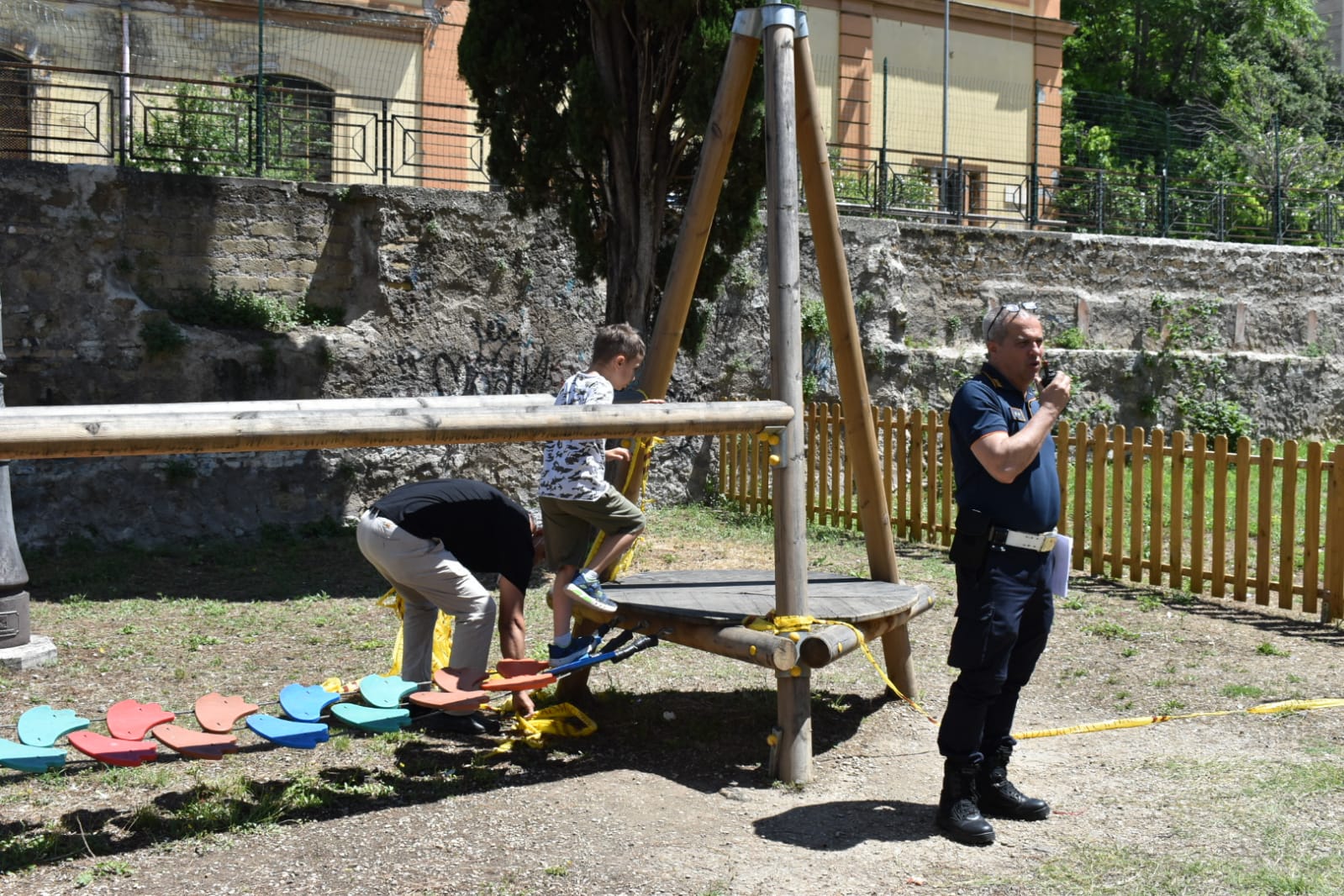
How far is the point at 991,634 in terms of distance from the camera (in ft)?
12.8

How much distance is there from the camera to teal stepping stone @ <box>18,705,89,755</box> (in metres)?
3.86

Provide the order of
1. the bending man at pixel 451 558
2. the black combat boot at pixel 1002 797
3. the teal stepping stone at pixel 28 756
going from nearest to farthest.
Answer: the teal stepping stone at pixel 28 756
the black combat boot at pixel 1002 797
the bending man at pixel 451 558

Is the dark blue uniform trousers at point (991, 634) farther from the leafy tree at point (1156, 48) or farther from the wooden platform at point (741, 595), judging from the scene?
the leafy tree at point (1156, 48)

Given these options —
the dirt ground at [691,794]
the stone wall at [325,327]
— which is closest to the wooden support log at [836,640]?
the dirt ground at [691,794]

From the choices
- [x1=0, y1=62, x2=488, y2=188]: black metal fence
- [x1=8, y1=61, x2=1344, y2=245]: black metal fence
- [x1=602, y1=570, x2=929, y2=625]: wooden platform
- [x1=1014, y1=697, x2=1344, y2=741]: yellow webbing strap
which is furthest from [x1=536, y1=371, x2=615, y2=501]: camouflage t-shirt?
[x1=0, y1=62, x2=488, y2=188]: black metal fence

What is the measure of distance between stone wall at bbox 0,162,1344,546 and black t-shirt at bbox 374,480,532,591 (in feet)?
17.2

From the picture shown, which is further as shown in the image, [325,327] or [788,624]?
[325,327]

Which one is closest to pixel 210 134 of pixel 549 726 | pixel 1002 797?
pixel 549 726

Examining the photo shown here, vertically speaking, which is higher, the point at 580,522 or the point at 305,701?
the point at 580,522

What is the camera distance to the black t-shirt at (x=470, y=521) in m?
4.86

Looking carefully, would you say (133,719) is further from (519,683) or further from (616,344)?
(616,344)

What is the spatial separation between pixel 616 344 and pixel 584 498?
675mm

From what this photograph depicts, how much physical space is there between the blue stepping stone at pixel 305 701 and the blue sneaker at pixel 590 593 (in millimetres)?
1007

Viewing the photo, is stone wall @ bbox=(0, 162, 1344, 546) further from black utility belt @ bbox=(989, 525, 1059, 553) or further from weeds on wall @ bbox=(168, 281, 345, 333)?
black utility belt @ bbox=(989, 525, 1059, 553)
